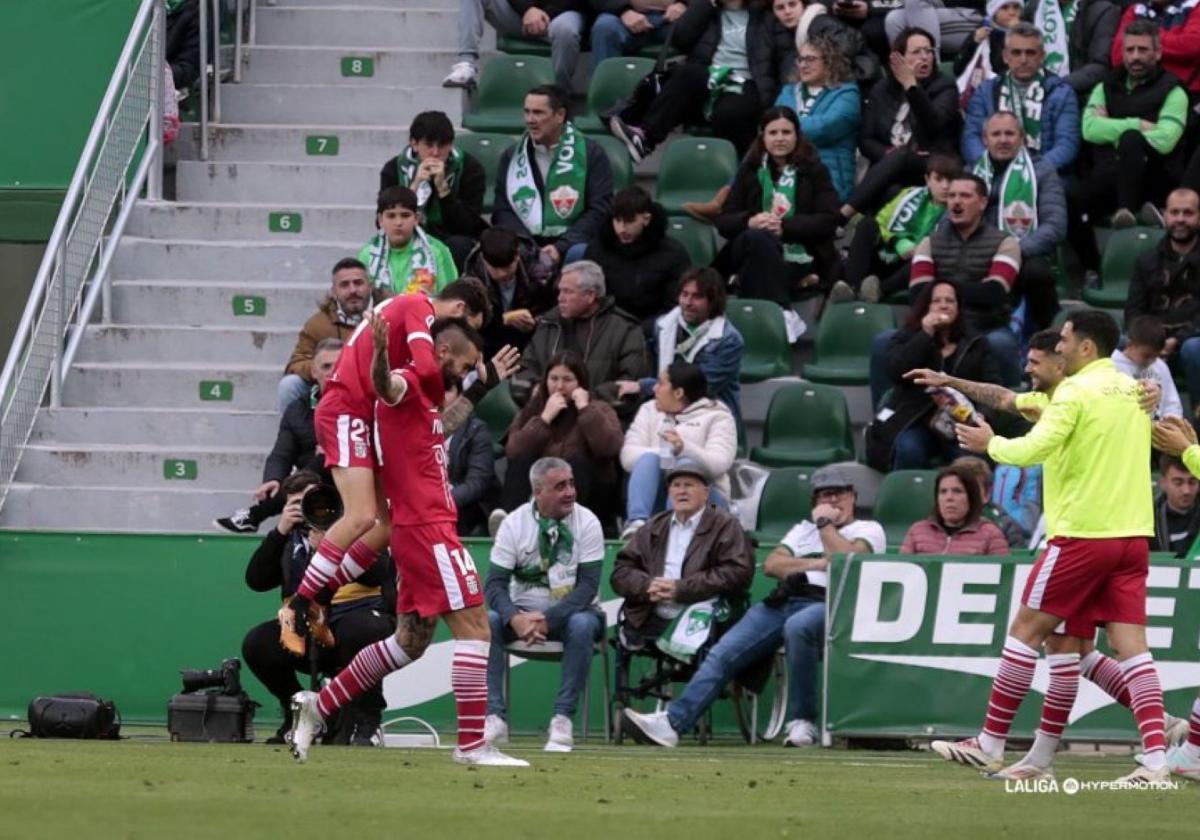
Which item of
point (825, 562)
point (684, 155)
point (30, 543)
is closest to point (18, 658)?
point (30, 543)

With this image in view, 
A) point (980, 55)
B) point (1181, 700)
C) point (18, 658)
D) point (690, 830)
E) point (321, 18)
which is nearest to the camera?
point (690, 830)

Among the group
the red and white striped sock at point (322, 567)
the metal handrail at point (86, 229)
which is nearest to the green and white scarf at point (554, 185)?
the metal handrail at point (86, 229)

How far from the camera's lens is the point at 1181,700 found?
13828 millimetres

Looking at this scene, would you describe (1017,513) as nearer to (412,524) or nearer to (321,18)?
(412,524)

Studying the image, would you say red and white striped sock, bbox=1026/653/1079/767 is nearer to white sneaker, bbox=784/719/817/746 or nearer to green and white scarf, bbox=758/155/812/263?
white sneaker, bbox=784/719/817/746

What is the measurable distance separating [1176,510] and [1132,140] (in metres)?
3.85

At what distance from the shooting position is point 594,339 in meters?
16.2

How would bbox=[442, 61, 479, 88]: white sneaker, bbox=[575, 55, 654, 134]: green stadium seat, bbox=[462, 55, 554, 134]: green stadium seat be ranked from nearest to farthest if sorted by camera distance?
bbox=[575, 55, 654, 134]: green stadium seat → bbox=[462, 55, 554, 134]: green stadium seat → bbox=[442, 61, 479, 88]: white sneaker

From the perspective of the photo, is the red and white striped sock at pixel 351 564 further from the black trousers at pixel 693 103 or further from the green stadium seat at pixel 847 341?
the black trousers at pixel 693 103

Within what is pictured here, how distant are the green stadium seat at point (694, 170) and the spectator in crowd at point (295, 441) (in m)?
3.50

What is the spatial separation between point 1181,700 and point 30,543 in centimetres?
726

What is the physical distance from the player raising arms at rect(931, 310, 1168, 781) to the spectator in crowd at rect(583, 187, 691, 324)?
20.4 feet

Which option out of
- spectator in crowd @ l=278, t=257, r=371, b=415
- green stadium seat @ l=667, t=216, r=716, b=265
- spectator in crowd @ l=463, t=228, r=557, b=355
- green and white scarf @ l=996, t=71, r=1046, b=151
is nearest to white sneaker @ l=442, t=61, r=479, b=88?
green stadium seat @ l=667, t=216, r=716, b=265

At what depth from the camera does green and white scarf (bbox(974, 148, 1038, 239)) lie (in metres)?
17.1
